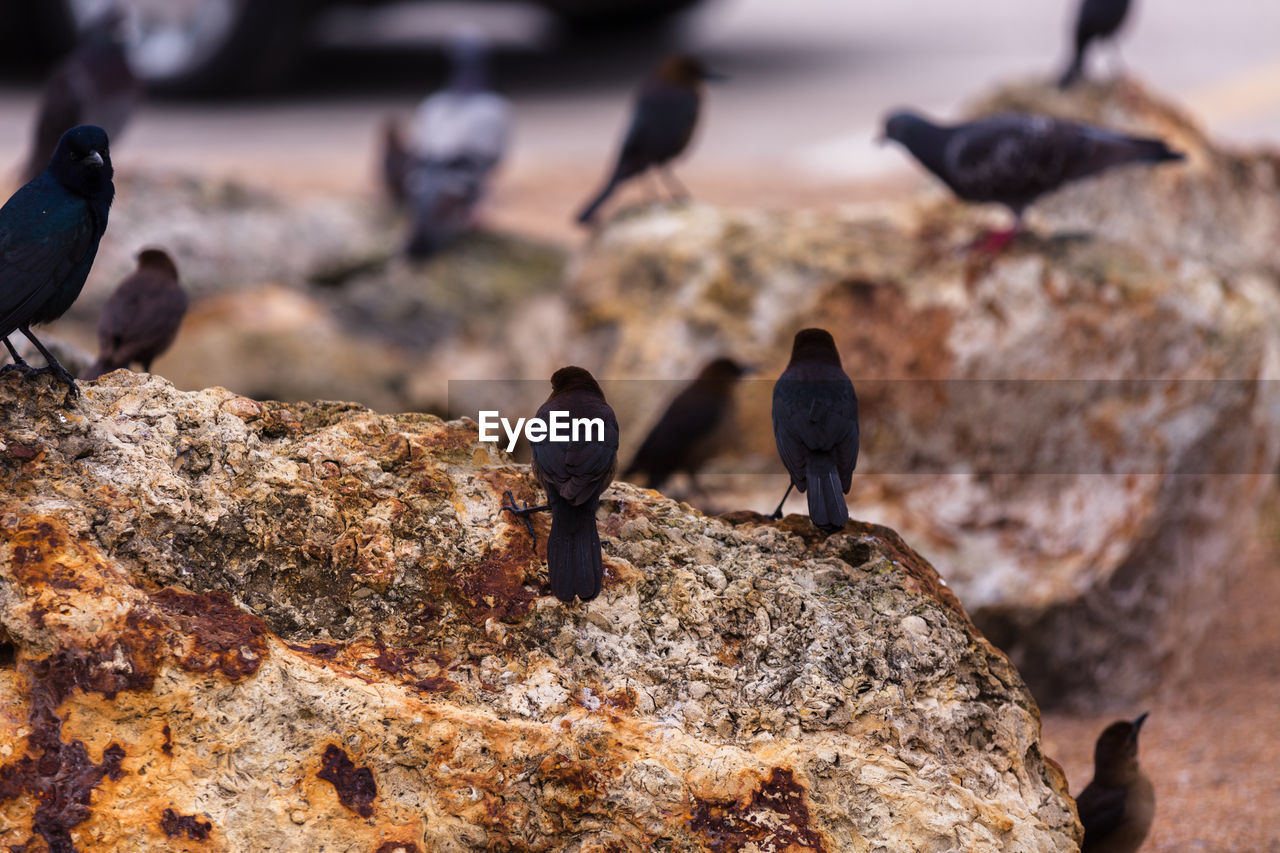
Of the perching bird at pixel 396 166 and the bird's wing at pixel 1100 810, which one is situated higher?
the perching bird at pixel 396 166

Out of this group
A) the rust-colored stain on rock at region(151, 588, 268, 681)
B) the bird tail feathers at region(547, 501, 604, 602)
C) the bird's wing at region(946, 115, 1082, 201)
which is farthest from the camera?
the bird's wing at region(946, 115, 1082, 201)

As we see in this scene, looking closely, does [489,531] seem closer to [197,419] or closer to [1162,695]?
[197,419]

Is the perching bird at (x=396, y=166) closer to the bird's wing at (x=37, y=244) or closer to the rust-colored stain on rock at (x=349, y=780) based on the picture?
the bird's wing at (x=37, y=244)

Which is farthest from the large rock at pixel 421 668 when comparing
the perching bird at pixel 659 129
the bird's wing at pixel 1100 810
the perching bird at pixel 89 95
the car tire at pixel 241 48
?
the car tire at pixel 241 48

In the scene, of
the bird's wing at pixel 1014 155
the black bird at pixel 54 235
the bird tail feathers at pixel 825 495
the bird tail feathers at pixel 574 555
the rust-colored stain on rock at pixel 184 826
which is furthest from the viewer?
the bird's wing at pixel 1014 155

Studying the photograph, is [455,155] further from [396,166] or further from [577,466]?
[577,466]

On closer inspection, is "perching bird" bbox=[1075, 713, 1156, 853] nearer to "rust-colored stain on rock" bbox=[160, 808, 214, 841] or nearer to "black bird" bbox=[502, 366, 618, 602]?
"black bird" bbox=[502, 366, 618, 602]

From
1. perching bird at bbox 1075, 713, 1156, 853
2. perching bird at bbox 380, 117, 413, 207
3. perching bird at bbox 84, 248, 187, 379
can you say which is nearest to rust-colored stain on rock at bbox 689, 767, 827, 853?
perching bird at bbox 1075, 713, 1156, 853
